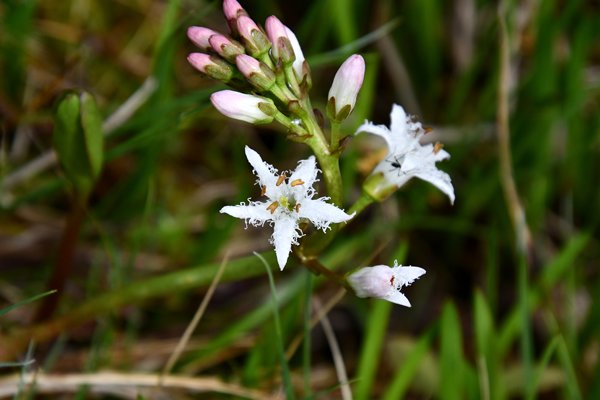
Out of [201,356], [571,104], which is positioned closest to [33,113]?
[201,356]

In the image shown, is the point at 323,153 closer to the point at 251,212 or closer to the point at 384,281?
the point at 251,212

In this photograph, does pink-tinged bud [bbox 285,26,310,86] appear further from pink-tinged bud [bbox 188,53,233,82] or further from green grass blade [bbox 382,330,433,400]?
green grass blade [bbox 382,330,433,400]

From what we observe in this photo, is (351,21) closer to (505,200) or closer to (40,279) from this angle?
(505,200)

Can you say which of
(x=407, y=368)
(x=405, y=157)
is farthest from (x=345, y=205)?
(x=405, y=157)

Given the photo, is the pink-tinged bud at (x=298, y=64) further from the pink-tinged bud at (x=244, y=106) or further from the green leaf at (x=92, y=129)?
the green leaf at (x=92, y=129)

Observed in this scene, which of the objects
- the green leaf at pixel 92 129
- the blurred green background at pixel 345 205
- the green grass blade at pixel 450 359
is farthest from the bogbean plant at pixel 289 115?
the green grass blade at pixel 450 359

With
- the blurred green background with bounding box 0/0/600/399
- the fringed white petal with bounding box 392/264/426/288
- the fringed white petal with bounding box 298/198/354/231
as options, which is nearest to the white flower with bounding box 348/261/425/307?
the fringed white petal with bounding box 392/264/426/288
